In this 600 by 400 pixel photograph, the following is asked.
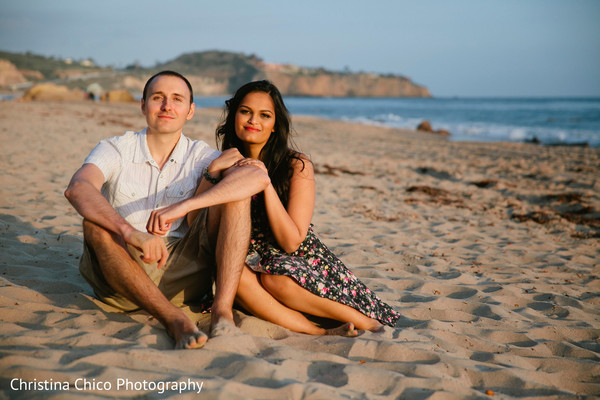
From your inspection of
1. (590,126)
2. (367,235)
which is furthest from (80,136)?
(590,126)

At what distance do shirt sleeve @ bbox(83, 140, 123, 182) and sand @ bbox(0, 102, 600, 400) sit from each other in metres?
0.86

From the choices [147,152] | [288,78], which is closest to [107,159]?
[147,152]

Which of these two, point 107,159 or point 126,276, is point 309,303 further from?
point 107,159

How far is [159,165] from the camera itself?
289 centimetres

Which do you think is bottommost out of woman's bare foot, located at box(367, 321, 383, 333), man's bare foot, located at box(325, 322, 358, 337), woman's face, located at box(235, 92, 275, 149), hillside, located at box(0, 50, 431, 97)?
woman's bare foot, located at box(367, 321, 383, 333)

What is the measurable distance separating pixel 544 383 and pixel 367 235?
2878mm

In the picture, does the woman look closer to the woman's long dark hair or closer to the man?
the woman's long dark hair

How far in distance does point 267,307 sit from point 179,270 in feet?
2.01

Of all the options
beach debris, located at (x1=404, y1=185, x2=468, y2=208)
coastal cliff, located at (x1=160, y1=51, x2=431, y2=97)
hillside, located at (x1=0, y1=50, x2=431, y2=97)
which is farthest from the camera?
coastal cliff, located at (x1=160, y1=51, x2=431, y2=97)

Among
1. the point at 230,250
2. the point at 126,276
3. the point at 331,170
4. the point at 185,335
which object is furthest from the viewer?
the point at 331,170

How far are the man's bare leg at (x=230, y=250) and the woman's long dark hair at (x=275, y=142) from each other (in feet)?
1.44

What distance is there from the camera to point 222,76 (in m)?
96.2

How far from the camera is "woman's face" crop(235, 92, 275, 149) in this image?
9.87 ft

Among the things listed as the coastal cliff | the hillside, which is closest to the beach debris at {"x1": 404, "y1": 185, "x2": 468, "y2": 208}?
the hillside
